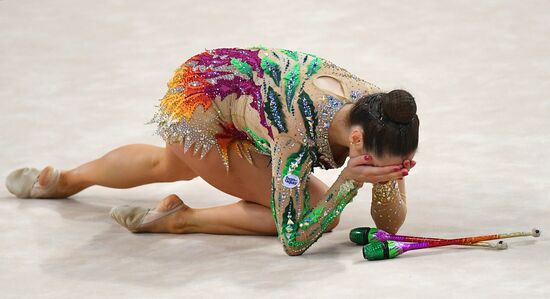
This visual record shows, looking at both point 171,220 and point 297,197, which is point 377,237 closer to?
point 297,197

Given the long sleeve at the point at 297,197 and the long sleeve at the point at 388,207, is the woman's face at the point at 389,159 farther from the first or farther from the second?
the long sleeve at the point at 388,207

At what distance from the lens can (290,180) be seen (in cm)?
305

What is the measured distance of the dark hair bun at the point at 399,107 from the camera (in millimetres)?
2891

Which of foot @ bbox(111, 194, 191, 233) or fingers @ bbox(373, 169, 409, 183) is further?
foot @ bbox(111, 194, 191, 233)

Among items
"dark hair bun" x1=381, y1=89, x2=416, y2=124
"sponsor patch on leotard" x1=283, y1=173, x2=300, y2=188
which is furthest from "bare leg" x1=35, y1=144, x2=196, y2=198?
"dark hair bun" x1=381, y1=89, x2=416, y2=124

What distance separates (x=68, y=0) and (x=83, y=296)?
133 inches

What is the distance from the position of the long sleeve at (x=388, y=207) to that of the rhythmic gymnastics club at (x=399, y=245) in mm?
160

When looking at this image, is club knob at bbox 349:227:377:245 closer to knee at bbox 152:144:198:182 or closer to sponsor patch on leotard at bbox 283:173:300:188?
sponsor patch on leotard at bbox 283:173:300:188

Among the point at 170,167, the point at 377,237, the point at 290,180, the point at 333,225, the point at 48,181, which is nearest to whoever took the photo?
the point at 290,180

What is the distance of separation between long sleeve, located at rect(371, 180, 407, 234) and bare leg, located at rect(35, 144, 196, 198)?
0.64m

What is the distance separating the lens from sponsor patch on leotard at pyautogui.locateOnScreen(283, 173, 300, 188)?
3.05 meters

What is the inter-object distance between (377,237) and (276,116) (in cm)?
45

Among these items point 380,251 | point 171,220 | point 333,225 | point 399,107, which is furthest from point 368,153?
point 171,220

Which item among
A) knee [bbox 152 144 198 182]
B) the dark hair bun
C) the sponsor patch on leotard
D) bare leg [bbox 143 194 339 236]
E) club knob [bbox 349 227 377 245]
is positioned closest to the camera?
the dark hair bun
